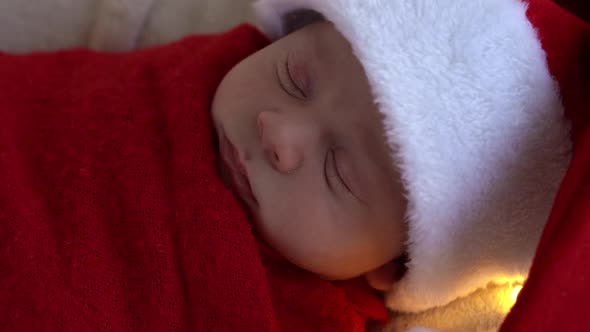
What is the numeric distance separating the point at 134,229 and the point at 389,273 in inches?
13.9

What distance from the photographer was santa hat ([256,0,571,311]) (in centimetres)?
77

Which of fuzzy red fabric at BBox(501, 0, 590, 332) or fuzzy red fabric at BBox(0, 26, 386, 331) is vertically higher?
fuzzy red fabric at BBox(501, 0, 590, 332)

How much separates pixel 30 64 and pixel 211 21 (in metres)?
0.34

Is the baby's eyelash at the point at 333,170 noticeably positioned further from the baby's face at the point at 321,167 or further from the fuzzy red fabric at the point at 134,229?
the fuzzy red fabric at the point at 134,229

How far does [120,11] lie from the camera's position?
117 centimetres

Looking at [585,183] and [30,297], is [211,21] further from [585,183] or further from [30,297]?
[585,183]

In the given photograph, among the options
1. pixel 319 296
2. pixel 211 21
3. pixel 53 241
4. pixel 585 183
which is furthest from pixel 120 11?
pixel 585 183

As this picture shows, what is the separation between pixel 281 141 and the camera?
2.71 ft

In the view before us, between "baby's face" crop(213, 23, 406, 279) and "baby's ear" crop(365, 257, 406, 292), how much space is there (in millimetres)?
56

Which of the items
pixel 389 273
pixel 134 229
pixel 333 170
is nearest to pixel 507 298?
pixel 389 273

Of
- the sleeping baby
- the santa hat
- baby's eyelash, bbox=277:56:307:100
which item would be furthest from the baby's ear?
baby's eyelash, bbox=277:56:307:100

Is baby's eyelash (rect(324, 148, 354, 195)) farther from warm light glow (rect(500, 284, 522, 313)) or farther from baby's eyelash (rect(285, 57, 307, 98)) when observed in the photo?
warm light glow (rect(500, 284, 522, 313))

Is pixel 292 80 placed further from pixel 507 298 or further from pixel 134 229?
pixel 507 298

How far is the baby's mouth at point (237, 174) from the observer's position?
0.89 metres
